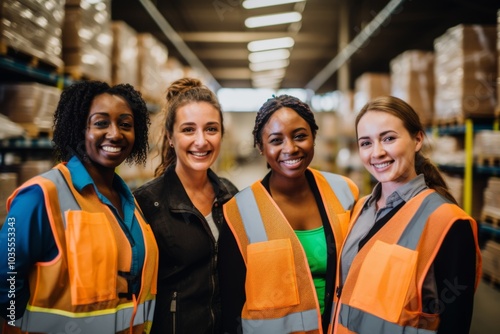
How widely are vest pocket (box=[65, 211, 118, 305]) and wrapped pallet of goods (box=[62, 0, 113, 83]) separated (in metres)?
3.22

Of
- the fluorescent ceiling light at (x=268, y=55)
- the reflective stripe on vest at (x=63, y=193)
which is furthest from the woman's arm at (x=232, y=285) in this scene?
the fluorescent ceiling light at (x=268, y=55)

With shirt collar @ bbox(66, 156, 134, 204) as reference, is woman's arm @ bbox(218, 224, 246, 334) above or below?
below

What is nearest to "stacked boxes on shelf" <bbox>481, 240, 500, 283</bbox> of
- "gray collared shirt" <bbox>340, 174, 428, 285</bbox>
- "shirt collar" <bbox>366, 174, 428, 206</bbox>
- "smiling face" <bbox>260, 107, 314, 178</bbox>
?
"gray collared shirt" <bbox>340, 174, 428, 285</bbox>

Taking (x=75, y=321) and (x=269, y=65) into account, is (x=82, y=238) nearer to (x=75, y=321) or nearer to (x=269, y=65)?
(x=75, y=321)

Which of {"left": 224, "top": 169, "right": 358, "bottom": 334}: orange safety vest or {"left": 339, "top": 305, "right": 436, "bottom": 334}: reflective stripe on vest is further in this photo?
{"left": 224, "top": 169, "right": 358, "bottom": 334}: orange safety vest

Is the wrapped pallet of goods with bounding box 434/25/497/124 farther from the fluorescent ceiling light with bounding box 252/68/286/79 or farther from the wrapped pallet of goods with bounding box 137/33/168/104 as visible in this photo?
the fluorescent ceiling light with bounding box 252/68/286/79

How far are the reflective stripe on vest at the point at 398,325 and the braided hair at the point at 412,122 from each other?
10.1 inches

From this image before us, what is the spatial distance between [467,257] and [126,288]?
150cm

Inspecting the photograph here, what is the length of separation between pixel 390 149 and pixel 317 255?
677mm

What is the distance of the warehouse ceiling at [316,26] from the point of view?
980 centimetres

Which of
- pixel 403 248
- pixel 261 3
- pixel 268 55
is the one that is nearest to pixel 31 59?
pixel 403 248

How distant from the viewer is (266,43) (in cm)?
1279

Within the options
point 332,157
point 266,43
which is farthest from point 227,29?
point 332,157

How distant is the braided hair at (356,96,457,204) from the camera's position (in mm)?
1876
